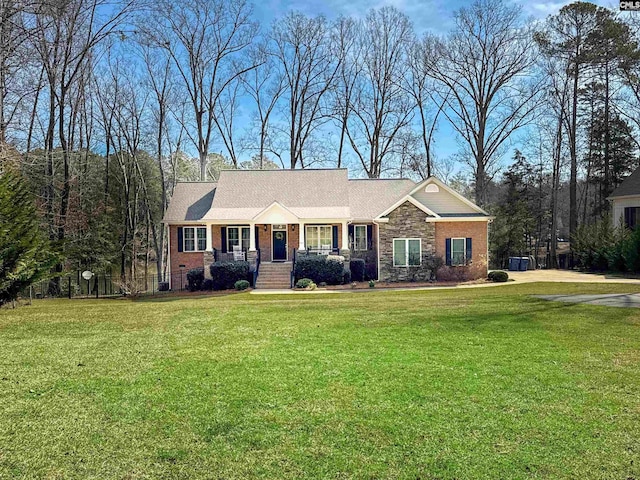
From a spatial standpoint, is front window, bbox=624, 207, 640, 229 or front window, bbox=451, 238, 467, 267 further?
front window, bbox=624, 207, 640, 229

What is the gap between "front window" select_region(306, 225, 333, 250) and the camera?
74.8 ft

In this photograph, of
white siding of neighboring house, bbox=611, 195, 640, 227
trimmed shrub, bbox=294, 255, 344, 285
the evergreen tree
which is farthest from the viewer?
white siding of neighboring house, bbox=611, 195, 640, 227

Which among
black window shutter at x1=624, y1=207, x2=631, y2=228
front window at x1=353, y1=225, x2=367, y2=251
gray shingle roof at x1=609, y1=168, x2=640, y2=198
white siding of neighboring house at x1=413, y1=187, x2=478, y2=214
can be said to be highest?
gray shingle roof at x1=609, y1=168, x2=640, y2=198

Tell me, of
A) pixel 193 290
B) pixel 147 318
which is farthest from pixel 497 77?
pixel 147 318

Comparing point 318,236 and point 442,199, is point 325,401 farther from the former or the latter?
point 442,199

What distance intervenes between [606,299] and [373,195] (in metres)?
14.6

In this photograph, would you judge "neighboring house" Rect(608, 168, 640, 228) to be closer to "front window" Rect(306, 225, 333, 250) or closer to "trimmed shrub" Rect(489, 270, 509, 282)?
"trimmed shrub" Rect(489, 270, 509, 282)

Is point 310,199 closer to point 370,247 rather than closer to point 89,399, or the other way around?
point 370,247

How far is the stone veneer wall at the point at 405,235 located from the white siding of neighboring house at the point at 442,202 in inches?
46.8

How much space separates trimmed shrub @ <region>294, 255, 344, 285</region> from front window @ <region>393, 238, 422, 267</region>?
2.79m

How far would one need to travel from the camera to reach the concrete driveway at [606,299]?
11.0 metres

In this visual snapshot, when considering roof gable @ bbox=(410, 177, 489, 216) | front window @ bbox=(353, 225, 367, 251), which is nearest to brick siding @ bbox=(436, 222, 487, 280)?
roof gable @ bbox=(410, 177, 489, 216)

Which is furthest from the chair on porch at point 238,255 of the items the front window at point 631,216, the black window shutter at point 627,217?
the black window shutter at point 627,217

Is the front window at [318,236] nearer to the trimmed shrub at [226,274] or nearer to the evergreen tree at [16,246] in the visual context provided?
the trimmed shrub at [226,274]
